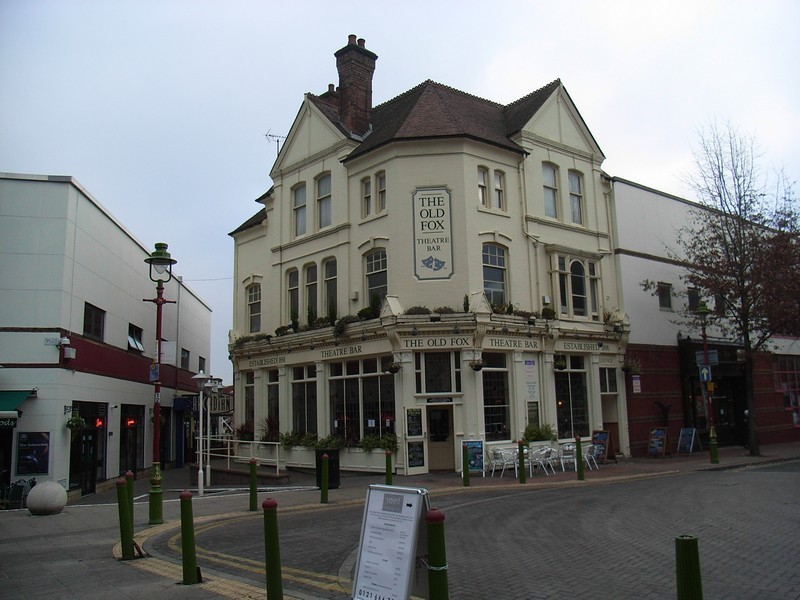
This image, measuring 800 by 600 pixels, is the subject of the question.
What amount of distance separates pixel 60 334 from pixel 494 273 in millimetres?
13900

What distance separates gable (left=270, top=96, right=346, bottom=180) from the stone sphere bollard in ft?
49.8

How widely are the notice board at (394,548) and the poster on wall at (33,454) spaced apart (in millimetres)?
17056

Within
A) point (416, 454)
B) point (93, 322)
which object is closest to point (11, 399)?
point (93, 322)

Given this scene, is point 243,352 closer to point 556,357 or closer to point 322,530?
point 556,357

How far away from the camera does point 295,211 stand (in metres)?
27.2

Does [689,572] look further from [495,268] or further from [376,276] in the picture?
[376,276]

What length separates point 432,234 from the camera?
21828 mm

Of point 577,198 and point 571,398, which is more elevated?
point 577,198

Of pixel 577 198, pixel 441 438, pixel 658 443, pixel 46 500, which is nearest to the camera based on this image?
pixel 46 500

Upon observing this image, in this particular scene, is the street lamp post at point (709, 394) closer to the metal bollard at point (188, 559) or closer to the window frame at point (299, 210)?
the window frame at point (299, 210)

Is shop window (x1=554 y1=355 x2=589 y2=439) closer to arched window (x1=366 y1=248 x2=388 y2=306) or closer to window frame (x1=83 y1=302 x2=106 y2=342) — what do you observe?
arched window (x1=366 y1=248 x2=388 y2=306)

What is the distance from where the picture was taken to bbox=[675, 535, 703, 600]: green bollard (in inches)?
186

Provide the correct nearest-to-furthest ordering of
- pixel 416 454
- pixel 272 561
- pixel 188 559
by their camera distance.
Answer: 1. pixel 272 561
2. pixel 188 559
3. pixel 416 454

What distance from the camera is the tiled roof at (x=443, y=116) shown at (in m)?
22.5
